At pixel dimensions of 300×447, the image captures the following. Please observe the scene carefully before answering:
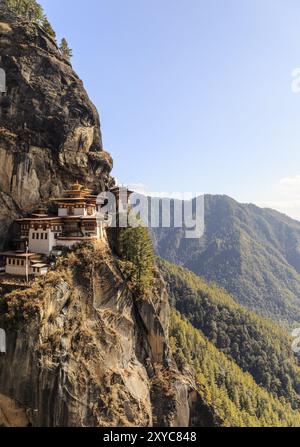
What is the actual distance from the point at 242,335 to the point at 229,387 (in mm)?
37713

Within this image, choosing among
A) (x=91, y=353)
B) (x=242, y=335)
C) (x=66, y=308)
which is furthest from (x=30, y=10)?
(x=242, y=335)

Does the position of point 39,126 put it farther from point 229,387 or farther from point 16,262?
point 229,387

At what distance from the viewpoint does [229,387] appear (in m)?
86.8

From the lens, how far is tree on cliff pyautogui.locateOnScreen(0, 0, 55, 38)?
5633 centimetres

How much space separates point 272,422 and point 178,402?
48.5m

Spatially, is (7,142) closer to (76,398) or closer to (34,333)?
(34,333)

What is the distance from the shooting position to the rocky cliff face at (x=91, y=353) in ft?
97.6

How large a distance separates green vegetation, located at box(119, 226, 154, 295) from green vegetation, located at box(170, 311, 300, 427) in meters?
32.4

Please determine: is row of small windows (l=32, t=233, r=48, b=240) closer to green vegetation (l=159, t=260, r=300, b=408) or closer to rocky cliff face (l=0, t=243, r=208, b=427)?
rocky cliff face (l=0, t=243, r=208, b=427)

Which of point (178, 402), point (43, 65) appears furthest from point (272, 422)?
point (43, 65)

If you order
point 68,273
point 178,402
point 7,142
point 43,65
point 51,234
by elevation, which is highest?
point 43,65

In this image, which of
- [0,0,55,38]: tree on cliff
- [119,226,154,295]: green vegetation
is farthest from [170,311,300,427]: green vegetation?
[0,0,55,38]: tree on cliff
